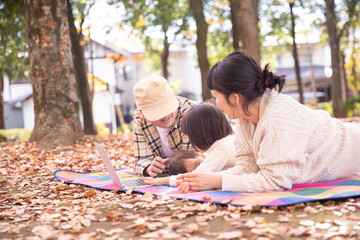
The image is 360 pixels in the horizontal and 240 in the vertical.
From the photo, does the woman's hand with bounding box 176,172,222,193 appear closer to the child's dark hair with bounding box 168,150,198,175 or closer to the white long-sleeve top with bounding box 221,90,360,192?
the white long-sleeve top with bounding box 221,90,360,192

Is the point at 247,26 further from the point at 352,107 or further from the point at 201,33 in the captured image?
the point at 352,107

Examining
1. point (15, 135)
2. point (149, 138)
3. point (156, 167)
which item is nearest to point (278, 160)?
point (156, 167)

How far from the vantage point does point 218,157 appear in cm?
357

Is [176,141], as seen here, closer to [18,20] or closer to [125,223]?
[125,223]

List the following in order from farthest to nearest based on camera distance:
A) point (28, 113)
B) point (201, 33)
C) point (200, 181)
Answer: point (28, 113) < point (201, 33) < point (200, 181)

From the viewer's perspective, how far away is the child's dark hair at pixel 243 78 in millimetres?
2928

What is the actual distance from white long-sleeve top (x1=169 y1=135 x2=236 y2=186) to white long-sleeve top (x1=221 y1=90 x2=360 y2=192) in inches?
8.4

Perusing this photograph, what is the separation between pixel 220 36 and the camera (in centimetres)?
2111

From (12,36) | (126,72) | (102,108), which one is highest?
(126,72)

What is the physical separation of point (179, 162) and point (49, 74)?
4671 mm

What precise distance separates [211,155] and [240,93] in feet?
2.62

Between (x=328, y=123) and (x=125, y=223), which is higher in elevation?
(x=328, y=123)

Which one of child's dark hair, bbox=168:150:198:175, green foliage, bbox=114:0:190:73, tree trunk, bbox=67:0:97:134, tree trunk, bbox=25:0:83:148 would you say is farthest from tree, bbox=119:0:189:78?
child's dark hair, bbox=168:150:198:175

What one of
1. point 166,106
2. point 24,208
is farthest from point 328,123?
point 24,208
